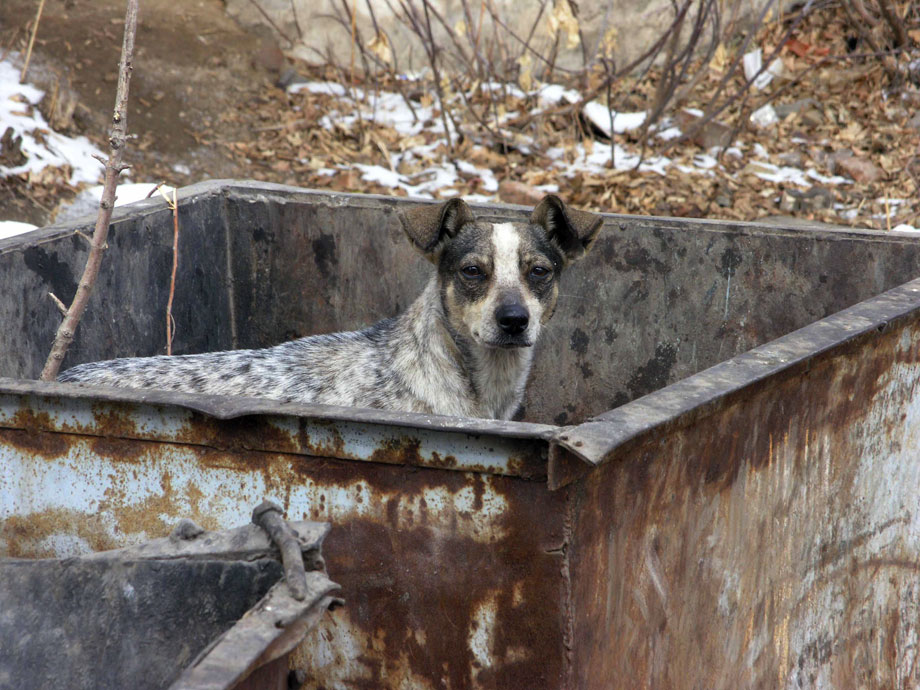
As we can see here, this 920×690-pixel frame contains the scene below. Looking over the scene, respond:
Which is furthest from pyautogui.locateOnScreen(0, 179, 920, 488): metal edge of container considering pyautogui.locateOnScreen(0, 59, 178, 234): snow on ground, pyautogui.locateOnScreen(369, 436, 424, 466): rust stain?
pyautogui.locateOnScreen(0, 59, 178, 234): snow on ground

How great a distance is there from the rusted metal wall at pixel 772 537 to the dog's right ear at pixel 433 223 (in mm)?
1392

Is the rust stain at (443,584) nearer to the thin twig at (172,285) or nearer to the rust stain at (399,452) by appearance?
the rust stain at (399,452)

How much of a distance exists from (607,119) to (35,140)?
463 cm

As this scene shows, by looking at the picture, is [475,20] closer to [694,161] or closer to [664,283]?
[694,161]

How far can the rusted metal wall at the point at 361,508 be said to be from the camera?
6.89ft

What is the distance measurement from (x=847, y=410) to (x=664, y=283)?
1486mm

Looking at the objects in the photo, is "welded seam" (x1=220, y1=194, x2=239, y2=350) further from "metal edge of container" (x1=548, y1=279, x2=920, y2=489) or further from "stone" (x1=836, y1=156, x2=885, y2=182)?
"stone" (x1=836, y1=156, x2=885, y2=182)

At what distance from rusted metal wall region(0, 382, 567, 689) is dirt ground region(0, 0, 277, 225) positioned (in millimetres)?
6291

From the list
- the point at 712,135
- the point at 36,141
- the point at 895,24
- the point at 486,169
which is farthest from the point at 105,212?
the point at 895,24

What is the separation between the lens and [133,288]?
158 inches

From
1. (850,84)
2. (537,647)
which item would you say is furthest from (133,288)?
(850,84)

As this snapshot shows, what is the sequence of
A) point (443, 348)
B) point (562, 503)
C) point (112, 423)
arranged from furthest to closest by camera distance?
1. point (443, 348)
2. point (112, 423)
3. point (562, 503)

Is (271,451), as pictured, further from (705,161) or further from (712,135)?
(712,135)

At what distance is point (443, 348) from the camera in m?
3.67
